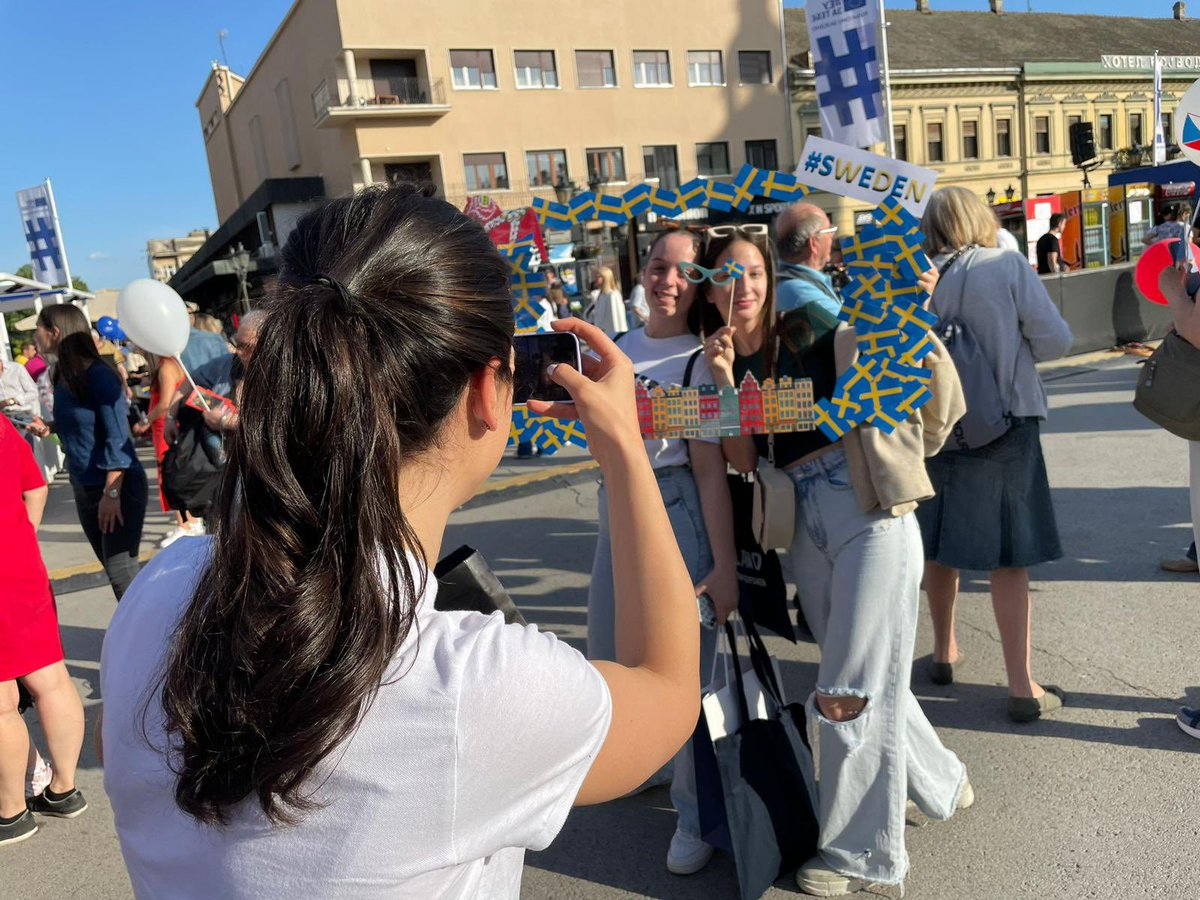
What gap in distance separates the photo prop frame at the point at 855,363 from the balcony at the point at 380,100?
32.9m

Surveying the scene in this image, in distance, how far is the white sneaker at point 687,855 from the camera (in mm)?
2547

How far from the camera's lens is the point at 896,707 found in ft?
7.63

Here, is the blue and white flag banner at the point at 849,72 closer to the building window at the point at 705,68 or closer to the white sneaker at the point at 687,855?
the white sneaker at the point at 687,855

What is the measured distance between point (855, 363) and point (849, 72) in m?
7.72

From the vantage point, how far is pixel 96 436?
168 inches

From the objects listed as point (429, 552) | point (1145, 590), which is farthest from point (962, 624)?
point (429, 552)

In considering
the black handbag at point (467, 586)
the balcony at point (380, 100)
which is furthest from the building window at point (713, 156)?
the black handbag at point (467, 586)

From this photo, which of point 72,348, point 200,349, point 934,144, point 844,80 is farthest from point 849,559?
point 934,144

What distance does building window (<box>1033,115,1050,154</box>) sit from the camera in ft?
126

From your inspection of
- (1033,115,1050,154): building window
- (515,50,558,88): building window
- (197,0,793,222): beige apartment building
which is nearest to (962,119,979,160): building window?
(1033,115,1050,154): building window

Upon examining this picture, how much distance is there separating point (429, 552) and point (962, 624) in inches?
142

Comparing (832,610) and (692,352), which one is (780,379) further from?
(832,610)

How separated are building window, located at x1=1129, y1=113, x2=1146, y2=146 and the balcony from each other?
1271 inches

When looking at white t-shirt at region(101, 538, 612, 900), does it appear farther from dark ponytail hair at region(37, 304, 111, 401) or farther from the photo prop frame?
dark ponytail hair at region(37, 304, 111, 401)
